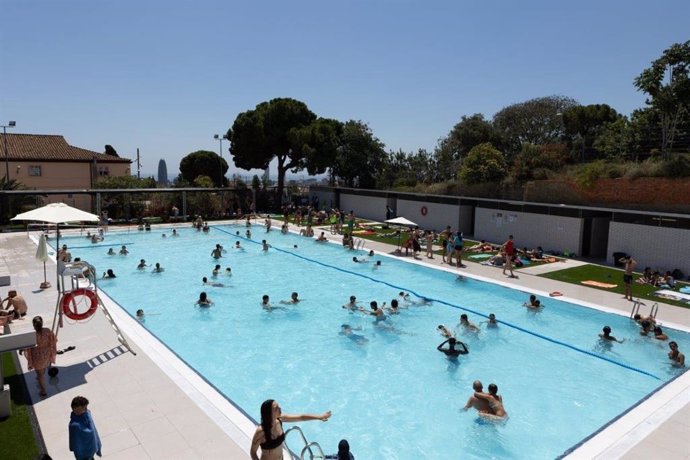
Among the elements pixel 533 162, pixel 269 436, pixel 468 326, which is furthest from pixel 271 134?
pixel 269 436

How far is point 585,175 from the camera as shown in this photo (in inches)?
1007

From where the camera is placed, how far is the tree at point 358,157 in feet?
151

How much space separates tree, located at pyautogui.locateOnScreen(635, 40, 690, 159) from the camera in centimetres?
2464

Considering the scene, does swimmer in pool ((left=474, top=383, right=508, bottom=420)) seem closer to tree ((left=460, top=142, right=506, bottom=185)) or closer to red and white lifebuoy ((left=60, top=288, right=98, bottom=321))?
red and white lifebuoy ((left=60, top=288, right=98, bottom=321))

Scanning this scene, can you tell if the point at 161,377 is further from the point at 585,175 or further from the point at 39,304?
the point at 585,175

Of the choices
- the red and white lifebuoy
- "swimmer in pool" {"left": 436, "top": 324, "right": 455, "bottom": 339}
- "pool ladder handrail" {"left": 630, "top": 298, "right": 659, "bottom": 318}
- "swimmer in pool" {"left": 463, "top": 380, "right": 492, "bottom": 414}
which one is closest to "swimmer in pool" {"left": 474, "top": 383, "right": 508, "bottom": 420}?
"swimmer in pool" {"left": 463, "top": 380, "right": 492, "bottom": 414}

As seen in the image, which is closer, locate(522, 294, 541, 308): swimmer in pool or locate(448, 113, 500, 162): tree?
locate(522, 294, 541, 308): swimmer in pool

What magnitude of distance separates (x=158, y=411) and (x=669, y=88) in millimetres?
28874

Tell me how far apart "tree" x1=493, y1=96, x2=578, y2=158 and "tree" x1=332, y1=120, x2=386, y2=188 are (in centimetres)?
1334

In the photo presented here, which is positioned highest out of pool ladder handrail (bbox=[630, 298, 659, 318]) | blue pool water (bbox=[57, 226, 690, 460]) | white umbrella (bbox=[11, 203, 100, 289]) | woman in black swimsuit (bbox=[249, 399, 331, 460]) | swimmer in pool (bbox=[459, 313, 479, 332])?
white umbrella (bbox=[11, 203, 100, 289])

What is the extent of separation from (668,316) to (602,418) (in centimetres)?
653

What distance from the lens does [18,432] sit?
6875mm

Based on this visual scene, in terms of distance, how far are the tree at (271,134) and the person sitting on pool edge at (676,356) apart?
3328cm

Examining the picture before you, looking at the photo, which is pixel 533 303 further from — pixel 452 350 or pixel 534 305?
pixel 452 350
